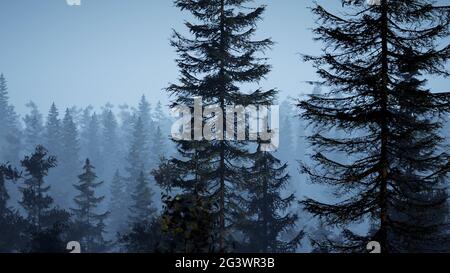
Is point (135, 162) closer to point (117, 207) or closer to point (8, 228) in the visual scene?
point (117, 207)

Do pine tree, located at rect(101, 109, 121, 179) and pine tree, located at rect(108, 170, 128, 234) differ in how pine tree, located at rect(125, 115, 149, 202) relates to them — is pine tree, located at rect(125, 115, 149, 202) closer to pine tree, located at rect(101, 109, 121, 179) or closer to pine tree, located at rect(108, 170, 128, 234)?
pine tree, located at rect(108, 170, 128, 234)

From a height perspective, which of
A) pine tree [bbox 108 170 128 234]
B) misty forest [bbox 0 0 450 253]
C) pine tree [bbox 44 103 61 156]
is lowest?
pine tree [bbox 108 170 128 234]

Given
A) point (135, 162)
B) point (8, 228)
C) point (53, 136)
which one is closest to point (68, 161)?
point (53, 136)

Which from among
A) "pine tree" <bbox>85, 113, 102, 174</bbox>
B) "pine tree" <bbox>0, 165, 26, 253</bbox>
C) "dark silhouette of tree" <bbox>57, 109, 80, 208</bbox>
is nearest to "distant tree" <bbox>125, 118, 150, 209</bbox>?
"pine tree" <bbox>85, 113, 102, 174</bbox>

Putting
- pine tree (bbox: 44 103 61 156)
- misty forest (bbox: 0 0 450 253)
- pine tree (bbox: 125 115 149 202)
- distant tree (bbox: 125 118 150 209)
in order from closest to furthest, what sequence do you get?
misty forest (bbox: 0 0 450 253) → distant tree (bbox: 125 118 150 209) → pine tree (bbox: 125 115 149 202) → pine tree (bbox: 44 103 61 156)

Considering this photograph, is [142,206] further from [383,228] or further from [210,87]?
[383,228]

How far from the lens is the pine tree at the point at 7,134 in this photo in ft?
227

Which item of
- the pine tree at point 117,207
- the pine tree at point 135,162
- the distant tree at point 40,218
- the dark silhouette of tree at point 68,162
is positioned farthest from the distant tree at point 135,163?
the distant tree at point 40,218

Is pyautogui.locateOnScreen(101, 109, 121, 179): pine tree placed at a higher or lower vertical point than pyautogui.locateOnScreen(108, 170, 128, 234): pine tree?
higher

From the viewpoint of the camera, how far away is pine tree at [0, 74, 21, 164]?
69312 millimetres
